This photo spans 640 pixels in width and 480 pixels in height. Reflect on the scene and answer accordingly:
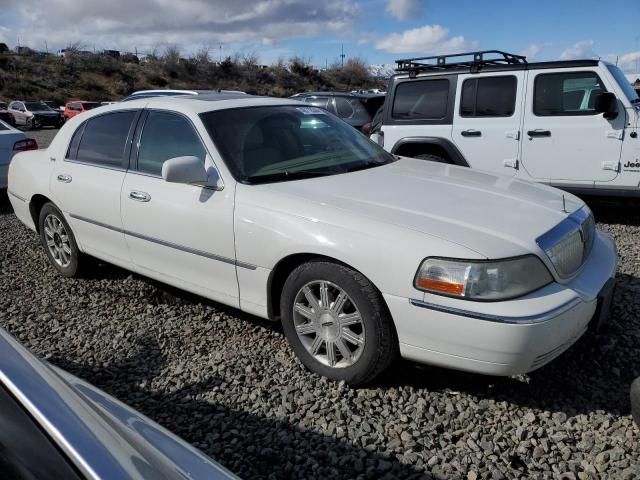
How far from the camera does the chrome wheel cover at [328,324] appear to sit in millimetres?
2971

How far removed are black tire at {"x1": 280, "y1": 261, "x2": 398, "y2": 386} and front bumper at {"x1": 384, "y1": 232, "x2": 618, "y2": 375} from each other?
0.07 m

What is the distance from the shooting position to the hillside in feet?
148

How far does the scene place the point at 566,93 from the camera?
649 centimetres

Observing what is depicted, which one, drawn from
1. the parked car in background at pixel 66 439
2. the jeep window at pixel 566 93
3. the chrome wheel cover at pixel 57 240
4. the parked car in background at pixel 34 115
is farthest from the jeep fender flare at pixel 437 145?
the parked car in background at pixel 34 115

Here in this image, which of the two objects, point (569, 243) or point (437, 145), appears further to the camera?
point (437, 145)

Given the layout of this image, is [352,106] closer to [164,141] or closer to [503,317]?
[164,141]

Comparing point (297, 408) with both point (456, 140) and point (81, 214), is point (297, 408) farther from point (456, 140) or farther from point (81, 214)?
point (456, 140)

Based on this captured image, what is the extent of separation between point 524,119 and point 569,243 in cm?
415

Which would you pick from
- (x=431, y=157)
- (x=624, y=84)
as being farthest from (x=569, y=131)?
(x=431, y=157)

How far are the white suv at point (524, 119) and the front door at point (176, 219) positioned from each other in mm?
2907

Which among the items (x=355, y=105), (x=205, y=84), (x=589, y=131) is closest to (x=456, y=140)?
(x=589, y=131)

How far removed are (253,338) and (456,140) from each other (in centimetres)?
447

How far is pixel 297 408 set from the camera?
2938 millimetres

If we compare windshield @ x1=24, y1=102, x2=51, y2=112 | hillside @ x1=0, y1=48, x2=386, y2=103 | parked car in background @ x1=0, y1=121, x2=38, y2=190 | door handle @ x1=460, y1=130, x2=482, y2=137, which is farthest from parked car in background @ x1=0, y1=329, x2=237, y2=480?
hillside @ x1=0, y1=48, x2=386, y2=103
